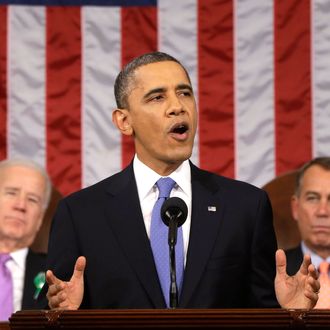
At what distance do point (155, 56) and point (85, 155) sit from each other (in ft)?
5.94

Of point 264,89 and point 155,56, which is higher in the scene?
point 264,89

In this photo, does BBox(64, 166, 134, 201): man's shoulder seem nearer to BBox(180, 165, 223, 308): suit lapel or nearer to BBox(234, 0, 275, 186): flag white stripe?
BBox(180, 165, 223, 308): suit lapel

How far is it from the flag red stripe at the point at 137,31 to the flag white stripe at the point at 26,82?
1.29 feet

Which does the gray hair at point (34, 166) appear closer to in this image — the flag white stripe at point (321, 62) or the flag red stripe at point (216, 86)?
the flag red stripe at point (216, 86)

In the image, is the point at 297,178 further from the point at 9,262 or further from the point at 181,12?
the point at 9,262

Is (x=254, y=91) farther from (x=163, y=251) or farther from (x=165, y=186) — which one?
(x=163, y=251)

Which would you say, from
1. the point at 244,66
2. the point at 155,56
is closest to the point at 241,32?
the point at 244,66

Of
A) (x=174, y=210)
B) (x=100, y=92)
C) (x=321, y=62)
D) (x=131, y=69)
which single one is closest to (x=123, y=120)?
(x=131, y=69)

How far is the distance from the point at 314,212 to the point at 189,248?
1892 millimetres

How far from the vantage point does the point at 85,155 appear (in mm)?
5094

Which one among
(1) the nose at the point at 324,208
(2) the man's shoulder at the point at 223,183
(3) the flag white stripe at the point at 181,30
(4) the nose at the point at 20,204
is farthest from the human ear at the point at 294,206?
(2) the man's shoulder at the point at 223,183

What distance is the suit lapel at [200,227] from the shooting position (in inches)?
118

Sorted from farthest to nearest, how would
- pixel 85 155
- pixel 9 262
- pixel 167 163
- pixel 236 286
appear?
pixel 85 155
pixel 9 262
pixel 167 163
pixel 236 286

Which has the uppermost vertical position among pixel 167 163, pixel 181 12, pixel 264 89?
pixel 181 12
